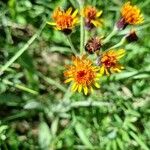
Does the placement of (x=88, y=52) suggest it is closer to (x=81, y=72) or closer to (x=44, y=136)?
(x=81, y=72)

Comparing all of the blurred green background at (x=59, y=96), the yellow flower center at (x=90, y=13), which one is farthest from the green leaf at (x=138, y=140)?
the yellow flower center at (x=90, y=13)

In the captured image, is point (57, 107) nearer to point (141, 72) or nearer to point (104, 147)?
point (104, 147)

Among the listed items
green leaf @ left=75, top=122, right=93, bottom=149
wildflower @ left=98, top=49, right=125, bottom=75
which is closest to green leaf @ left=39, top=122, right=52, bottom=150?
green leaf @ left=75, top=122, right=93, bottom=149

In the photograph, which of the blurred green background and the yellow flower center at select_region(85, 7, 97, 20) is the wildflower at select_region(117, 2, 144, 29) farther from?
the blurred green background

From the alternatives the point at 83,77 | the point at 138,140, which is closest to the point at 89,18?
the point at 83,77

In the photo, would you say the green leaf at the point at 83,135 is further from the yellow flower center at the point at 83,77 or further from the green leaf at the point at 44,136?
Result: the yellow flower center at the point at 83,77

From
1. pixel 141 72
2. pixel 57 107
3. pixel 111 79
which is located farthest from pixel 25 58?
pixel 141 72
